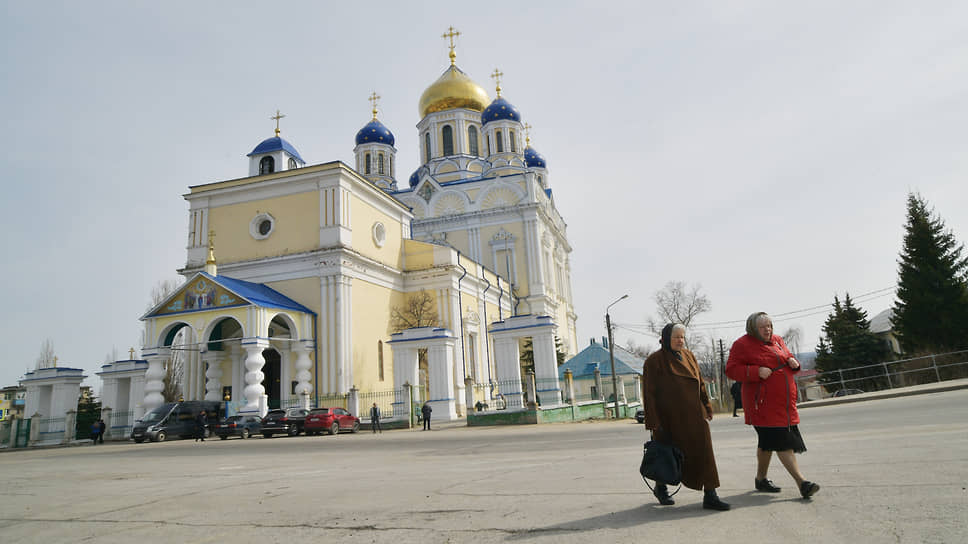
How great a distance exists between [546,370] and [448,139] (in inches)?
1142

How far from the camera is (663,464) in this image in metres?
4.45

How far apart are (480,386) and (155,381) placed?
1558 centimetres

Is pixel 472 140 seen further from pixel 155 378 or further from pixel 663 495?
pixel 663 495

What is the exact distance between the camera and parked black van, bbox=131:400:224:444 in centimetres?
2059

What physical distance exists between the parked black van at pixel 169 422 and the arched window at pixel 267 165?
12.4 meters

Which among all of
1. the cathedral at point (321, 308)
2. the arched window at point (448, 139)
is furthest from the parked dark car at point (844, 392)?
the arched window at point (448, 139)

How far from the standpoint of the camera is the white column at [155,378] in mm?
22328

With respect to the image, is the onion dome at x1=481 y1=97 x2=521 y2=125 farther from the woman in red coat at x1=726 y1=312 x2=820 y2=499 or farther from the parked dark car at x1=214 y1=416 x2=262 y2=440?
the woman in red coat at x1=726 y1=312 x2=820 y2=499

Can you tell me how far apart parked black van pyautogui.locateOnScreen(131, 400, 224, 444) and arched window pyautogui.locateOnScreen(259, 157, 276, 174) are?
12.4m

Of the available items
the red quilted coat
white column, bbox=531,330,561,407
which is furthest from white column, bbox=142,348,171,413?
the red quilted coat

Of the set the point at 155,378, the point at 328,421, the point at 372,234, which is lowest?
the point at 328,421

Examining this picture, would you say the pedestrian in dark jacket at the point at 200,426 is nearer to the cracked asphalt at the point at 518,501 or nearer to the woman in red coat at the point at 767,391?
the cracked asphalt at the point at 518,501

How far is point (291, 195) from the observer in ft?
88.6

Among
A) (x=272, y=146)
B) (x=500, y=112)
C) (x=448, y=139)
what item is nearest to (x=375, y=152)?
(x=448, y=139)
